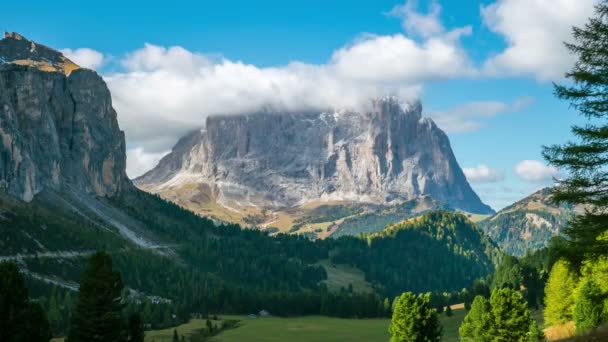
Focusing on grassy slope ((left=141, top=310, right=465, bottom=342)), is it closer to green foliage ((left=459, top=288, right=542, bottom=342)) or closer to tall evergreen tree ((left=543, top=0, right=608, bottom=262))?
green foliage ((left=459, top=288, right=542, bottom=342))

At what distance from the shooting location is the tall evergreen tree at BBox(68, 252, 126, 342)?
4828 cm

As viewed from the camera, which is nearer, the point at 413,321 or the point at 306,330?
the point at 413,321

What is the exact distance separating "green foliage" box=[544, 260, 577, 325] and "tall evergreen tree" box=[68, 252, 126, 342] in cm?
6305

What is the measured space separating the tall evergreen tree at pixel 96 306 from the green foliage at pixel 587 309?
47102 mm

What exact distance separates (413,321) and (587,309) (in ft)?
75.9

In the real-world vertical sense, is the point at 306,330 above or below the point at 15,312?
below

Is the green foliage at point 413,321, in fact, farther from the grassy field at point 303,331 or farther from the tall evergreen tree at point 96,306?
the grassy field at point 303,331

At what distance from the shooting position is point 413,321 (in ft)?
267

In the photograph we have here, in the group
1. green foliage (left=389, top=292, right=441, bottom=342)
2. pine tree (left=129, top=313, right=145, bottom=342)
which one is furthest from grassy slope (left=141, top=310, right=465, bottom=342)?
pine tree (left=129, top=313, right=145, bottom=342)

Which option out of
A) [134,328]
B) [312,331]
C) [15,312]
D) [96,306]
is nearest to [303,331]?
[312,331]

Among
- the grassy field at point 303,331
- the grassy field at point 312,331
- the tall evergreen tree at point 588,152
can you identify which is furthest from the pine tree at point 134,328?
the grassy field at point 312,331

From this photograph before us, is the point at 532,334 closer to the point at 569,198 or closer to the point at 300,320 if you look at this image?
the point at 569,198

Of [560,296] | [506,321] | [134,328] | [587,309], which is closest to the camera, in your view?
[134,328]

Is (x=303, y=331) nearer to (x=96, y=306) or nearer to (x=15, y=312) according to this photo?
(x=96, y=306)
